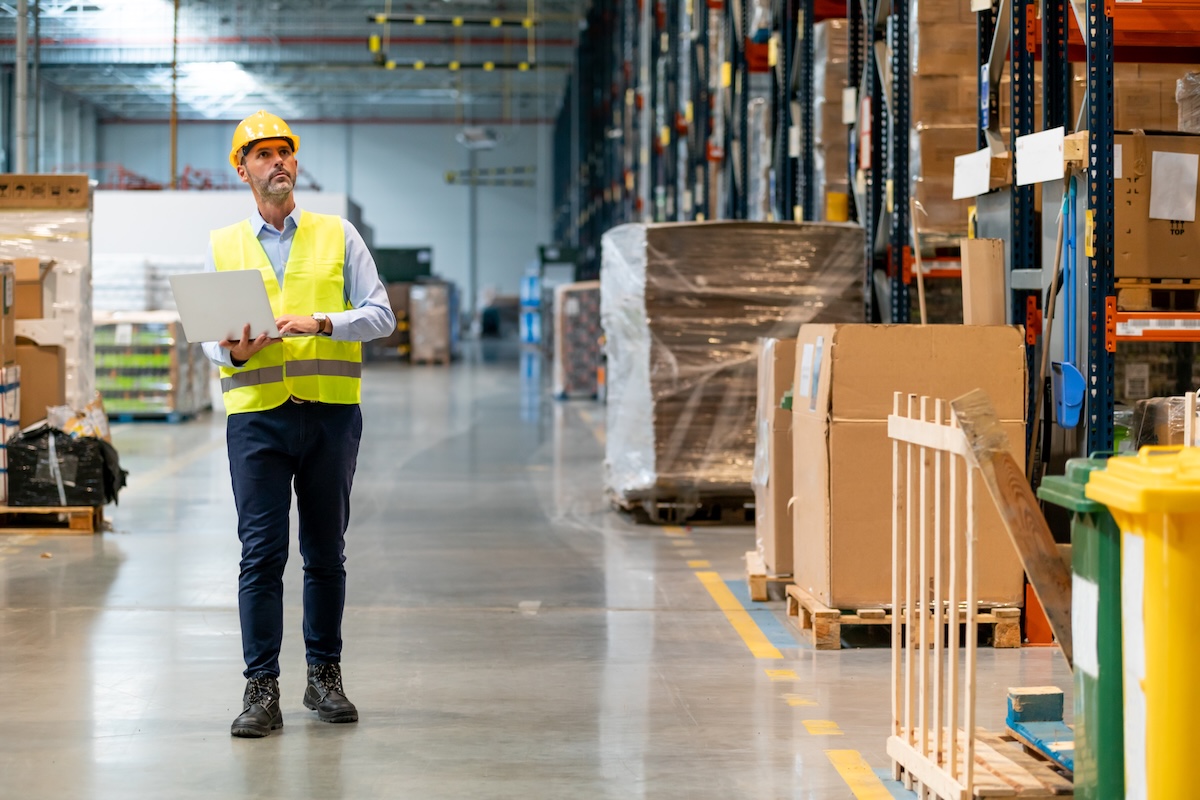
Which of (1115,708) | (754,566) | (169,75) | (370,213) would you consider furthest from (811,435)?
(370,213)

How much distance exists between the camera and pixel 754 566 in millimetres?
6672

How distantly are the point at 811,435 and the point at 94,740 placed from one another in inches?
117

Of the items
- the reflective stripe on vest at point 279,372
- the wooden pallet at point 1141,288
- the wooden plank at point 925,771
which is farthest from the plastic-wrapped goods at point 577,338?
the wooden plank at point 925,771

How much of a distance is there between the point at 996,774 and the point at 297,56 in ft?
119

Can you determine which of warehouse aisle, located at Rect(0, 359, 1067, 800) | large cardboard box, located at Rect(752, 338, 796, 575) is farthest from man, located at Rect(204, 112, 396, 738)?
large cardboard box, located at Rect(752, 338, 796, 575)

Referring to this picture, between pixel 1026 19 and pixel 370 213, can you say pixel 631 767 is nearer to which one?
pixel 1026 19

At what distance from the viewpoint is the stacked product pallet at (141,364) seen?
626 inches

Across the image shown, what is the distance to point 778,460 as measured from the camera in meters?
6.50

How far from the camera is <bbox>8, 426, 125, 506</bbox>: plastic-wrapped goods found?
334 inches

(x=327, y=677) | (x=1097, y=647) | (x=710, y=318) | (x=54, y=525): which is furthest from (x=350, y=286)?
(x=54, y=525)

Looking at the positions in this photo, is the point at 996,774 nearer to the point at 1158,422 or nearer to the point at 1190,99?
the point at 1158,422

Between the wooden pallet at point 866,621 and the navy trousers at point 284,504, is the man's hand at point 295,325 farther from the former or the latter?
the wooden pallet at point 866,621

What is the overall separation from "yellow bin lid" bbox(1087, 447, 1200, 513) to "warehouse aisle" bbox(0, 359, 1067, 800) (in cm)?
132

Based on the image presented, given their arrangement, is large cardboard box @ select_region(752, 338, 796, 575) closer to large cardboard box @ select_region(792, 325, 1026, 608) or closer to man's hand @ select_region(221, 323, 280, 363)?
large cardboard box @ select_region(792, 325, 1026, 608)
